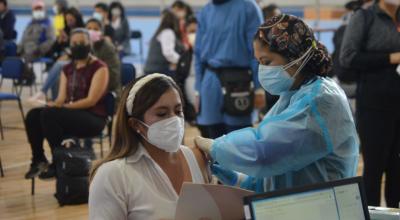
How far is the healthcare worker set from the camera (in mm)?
2027

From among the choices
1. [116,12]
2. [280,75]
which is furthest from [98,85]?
[116,12]

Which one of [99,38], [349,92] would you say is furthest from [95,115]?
[349,92]

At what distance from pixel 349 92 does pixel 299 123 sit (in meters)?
4.47

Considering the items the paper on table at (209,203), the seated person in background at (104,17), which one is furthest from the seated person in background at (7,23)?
the paper on table at (209,203)

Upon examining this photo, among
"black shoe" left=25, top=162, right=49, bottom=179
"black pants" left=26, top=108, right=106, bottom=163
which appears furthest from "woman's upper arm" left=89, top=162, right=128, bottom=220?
"black shoe" left=25, top=162, right=49, bottom=179

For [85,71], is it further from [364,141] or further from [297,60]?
[297,60]

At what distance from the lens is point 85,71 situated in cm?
582

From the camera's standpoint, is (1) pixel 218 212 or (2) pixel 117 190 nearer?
(1) pixel 218 212

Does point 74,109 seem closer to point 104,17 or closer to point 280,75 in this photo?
point 280,75

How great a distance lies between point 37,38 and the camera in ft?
35.8

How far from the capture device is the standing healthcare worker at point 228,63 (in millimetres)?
4504

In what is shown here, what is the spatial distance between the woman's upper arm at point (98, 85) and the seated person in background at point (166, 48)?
2.12m

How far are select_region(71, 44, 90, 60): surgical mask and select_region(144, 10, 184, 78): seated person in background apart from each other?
6.77 feet

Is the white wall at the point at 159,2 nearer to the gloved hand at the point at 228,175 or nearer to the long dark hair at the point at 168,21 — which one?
the long dark hair at the point at 168,21
